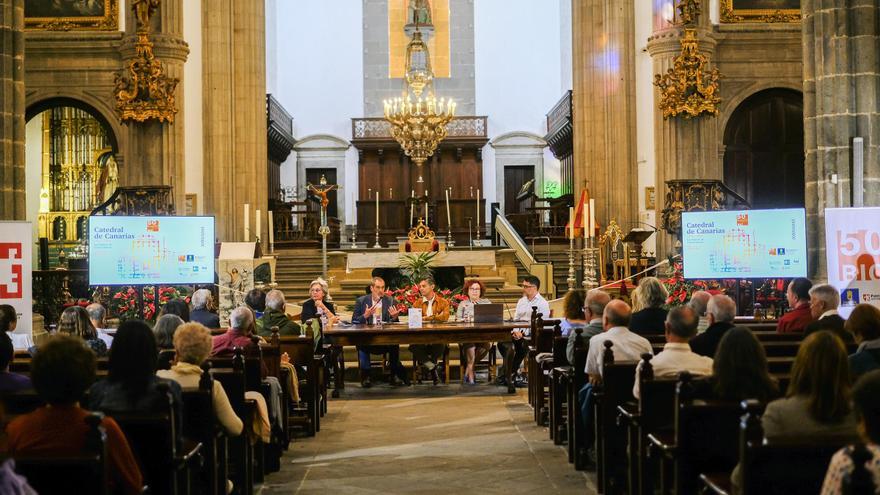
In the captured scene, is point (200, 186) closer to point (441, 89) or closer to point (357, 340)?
point (357, 340)

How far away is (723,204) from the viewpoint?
1521 centimetres

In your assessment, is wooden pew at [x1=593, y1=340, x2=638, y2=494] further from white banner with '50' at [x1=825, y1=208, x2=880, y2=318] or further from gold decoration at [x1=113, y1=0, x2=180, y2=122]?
gold decoration at [x1=113, y1=0, x2=180, y2=122]

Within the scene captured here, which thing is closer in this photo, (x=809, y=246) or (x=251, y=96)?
(x=809, y=246)

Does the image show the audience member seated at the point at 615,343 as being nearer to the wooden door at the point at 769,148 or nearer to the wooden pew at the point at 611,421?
the wooden pew at the point at 611,421

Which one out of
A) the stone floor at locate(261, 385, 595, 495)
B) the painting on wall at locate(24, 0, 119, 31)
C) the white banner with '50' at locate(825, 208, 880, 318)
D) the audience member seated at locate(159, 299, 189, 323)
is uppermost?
the painting on wall at locate(24, 0, 119, 31)

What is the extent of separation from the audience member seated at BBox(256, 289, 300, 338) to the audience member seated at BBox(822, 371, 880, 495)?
7.61 meters

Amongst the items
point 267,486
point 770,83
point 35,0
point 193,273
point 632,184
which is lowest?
point 267,486

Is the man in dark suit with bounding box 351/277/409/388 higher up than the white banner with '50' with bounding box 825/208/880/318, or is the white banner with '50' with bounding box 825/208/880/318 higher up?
the white banner with '50' with bounding box 825/208/880/318

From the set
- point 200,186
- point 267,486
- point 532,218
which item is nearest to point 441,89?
point 532,218

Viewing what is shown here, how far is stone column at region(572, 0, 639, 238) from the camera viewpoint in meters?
23.7

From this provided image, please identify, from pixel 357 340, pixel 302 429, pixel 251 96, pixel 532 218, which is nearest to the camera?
pixel 302 429

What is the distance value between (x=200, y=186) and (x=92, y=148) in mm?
4600

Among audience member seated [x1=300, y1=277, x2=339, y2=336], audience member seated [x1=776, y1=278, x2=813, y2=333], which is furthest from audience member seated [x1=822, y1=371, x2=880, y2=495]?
audience member seated [x1=300, y1=277, x2=339, y2=336]

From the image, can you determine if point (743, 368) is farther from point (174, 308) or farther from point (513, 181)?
point (513, 181)
